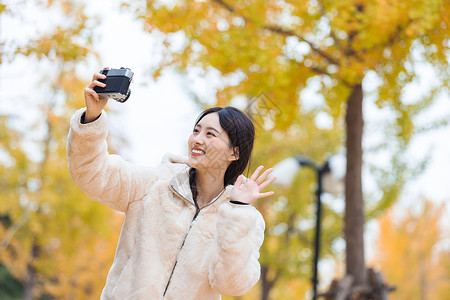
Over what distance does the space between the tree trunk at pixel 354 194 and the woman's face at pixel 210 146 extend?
374 cm

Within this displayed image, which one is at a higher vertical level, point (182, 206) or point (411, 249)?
point (411, 249)

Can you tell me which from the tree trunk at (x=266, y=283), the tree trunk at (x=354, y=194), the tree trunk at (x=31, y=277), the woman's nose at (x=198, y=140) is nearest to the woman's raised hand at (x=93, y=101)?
the woman's nose at (x=198, y=140)

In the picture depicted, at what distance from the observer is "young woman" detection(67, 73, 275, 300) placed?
187cm

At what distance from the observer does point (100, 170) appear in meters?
1.99

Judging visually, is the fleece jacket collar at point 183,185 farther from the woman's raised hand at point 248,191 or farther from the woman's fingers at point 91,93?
the woman's fingers at point 91,93

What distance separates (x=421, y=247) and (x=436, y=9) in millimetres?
15523

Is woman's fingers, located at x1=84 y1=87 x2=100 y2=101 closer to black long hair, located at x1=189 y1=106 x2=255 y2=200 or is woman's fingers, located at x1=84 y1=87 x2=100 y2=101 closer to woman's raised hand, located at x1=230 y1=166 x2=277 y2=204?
black long hair, located at x1=189 y1=106 x2=255 y2=200

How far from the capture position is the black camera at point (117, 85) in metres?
1.83

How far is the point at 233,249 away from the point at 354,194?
4.07 metres

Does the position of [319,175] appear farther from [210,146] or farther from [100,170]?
[100,170]

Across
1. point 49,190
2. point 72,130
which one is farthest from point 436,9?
point 49,190

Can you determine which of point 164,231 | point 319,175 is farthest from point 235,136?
point 319,175

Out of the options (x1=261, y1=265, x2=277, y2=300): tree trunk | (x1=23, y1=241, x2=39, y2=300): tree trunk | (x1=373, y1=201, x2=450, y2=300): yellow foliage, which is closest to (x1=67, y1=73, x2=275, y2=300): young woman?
(x1=261, y1=265, x2=277, y2=300): tree trunk

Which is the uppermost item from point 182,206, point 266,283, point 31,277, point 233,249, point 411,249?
point 411,249
